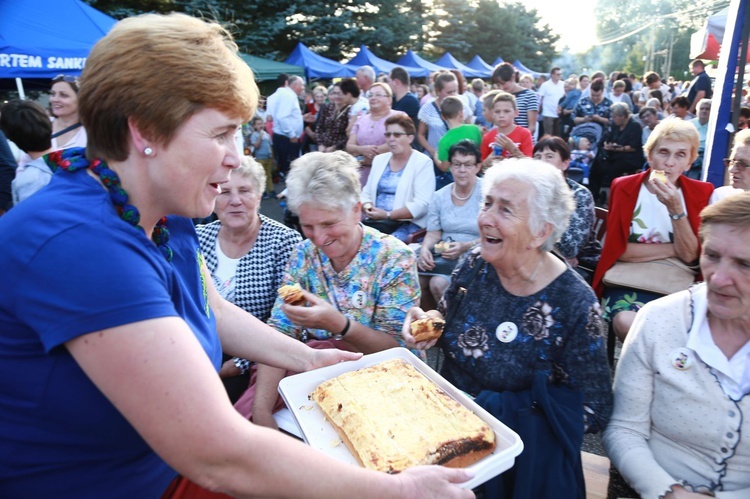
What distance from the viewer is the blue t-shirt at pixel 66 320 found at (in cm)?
92

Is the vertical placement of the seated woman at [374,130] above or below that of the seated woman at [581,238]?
above

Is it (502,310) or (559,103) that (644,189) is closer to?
(502,310)

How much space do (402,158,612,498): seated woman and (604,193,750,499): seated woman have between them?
0.13 meters

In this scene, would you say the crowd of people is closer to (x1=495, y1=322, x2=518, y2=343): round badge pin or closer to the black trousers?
(x1=495, y1=322, x2=518, y2=343): round badge pin

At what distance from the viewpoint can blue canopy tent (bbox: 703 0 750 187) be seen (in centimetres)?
412

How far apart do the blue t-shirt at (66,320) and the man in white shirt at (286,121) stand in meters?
9.61

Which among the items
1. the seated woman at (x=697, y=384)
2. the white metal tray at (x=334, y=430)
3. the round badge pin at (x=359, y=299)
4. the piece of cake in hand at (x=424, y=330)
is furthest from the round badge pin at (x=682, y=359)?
the round badge pin at (x=359, y=299)

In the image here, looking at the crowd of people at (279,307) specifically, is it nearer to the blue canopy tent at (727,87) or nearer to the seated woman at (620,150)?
the blue canopy tent at (727,87)

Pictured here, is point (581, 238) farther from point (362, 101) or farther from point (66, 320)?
point (362, 101)

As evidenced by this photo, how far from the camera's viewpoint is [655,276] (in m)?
3.32

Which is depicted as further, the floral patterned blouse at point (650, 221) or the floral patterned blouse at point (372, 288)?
the floral patterned blouse at point (650, 221)

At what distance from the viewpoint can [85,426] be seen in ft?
3.51

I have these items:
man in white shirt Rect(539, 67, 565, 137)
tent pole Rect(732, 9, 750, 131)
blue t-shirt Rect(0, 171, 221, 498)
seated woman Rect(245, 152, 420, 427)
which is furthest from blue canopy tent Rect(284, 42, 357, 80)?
blue t-shirt Rect(0, 171, 221, 498)

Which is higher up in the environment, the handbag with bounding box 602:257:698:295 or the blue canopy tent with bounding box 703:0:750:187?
the blue canopy tent with bounding box 703:0:750:187
